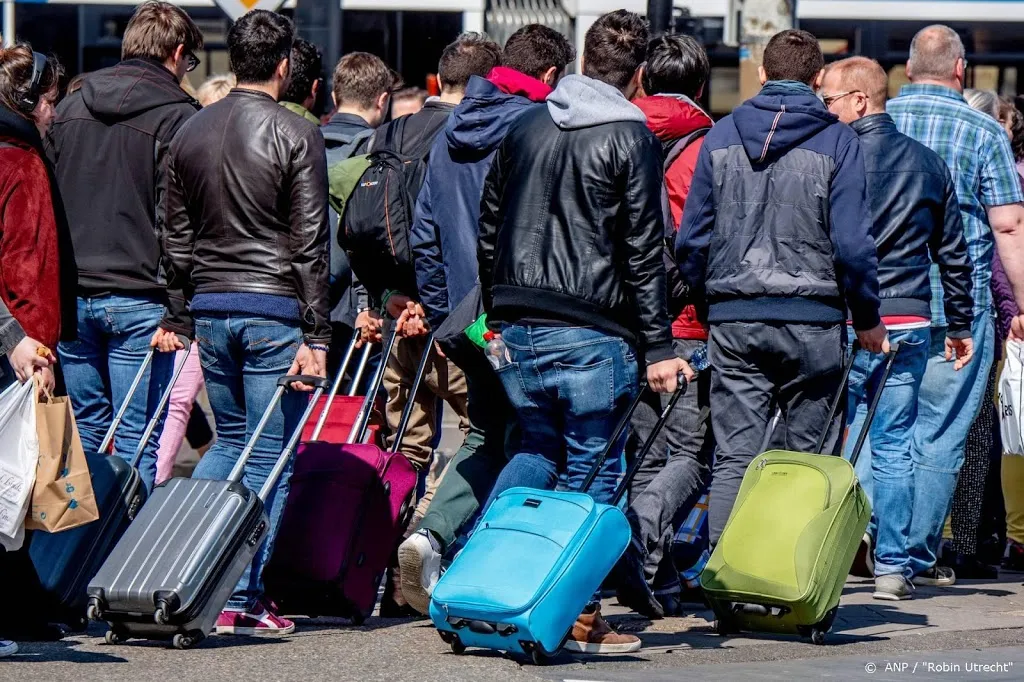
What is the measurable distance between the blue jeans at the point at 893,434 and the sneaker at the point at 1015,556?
1094 mm

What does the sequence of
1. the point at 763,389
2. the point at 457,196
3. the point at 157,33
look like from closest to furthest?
the point at 763,389, the point at 457,196, the point at 157,33

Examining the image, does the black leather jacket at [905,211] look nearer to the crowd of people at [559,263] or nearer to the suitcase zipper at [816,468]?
the crowd of people at [559,263]

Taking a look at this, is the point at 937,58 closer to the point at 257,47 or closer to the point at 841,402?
the point at 841,402

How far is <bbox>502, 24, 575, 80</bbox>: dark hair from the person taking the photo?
6.29 meters

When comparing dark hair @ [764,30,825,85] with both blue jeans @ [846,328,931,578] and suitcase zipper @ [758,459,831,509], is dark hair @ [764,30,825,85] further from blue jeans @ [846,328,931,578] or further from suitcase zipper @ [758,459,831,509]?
suitcase zipper @ [758,459,831,509]

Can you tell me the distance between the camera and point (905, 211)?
6.57 metres

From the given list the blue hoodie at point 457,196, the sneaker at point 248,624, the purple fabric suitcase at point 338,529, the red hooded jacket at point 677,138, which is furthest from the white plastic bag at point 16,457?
the red hooded jacket at point 677,138

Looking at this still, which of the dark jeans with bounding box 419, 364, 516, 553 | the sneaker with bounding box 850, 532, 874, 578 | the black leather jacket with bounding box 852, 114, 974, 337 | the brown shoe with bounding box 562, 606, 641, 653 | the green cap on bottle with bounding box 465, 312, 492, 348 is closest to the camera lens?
the brown shoe with bounding box 562, 606, 641, 653

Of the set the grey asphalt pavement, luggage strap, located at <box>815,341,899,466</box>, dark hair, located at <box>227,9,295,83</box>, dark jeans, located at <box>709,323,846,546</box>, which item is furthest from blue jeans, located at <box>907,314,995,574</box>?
dark hair, located at <box>227,9,295,83</box>

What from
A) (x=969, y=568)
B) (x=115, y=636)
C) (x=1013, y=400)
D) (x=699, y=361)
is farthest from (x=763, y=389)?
(x=115, y=636)

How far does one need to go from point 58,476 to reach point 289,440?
2.99ft

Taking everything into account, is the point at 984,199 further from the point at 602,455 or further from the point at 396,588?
the point at 396,588

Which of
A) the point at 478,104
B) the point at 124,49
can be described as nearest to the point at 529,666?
the point at 478,104

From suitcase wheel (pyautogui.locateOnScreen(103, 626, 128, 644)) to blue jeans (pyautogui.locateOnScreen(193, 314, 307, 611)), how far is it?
457 mm
